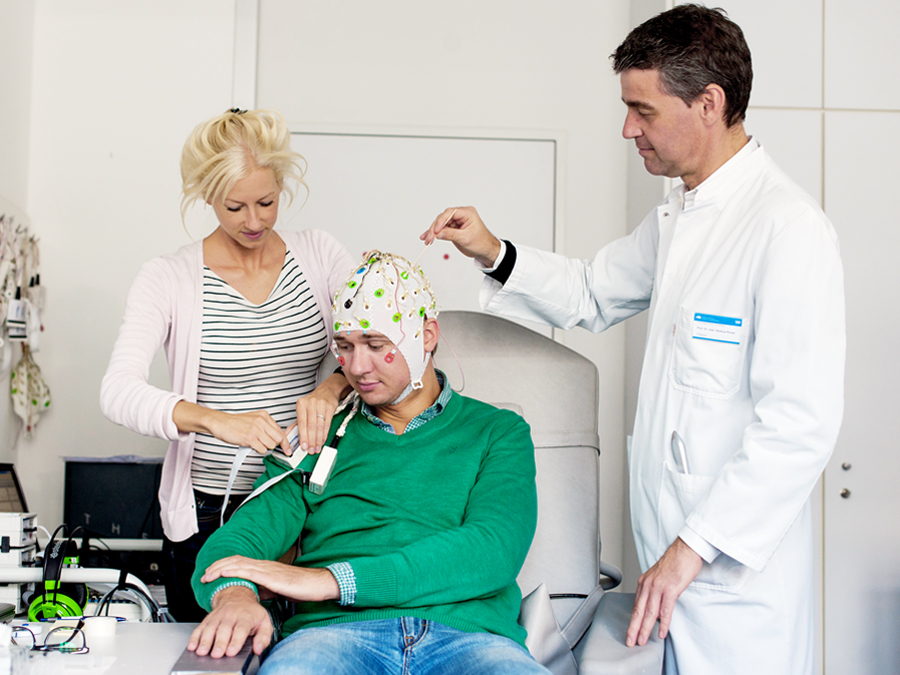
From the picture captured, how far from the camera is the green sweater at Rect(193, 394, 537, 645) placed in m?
1.35

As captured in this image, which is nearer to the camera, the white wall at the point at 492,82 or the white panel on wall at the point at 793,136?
the white panel on wall at the point at 793,136

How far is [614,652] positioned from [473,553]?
28 cm

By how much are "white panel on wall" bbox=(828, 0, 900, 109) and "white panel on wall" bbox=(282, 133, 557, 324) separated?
1.04m

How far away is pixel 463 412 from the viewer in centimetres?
166

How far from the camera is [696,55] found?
1.42m

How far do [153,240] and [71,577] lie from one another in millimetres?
1722

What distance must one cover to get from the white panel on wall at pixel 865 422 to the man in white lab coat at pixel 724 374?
4.03ft

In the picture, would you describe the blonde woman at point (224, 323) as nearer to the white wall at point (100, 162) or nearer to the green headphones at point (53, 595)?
the green headphones at point (53, 595)

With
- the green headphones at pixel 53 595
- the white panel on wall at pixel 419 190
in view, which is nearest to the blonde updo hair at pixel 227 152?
the green headphones at pixel 53 595

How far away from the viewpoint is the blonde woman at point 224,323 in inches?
65.9

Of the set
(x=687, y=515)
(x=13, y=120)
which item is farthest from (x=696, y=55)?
(x=13, y=120)

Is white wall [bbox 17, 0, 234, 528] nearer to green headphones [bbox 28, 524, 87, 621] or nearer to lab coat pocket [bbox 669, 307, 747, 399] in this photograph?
green headphones [bbox 28, 524, 87, 621]

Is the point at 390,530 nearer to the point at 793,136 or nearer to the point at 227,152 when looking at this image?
the point at 227,152

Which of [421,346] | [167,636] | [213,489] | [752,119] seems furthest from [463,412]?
[752,119]
